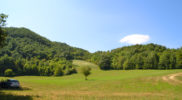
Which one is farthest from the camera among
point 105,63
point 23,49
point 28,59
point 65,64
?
point 23,49

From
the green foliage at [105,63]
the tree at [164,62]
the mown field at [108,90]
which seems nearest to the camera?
the mown field at [108,90]

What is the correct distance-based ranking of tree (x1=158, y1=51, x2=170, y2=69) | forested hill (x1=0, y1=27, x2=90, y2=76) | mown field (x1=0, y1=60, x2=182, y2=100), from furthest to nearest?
forested hill (x1=0, y1=27, x2=90, y2=76) < tree (x1=158, y1=51, x2=170, y2=69) < mown field (x1=0, y1=60, x2=182, y2=100)

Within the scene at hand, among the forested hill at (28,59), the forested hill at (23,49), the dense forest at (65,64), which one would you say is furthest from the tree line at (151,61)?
the forested hill at (23,49)

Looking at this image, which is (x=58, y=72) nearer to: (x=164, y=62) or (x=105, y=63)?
(x=105, y=63)

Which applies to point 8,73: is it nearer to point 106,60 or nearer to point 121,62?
point 106,60

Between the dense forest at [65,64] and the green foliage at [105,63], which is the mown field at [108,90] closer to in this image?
the dense forest at [65,64]

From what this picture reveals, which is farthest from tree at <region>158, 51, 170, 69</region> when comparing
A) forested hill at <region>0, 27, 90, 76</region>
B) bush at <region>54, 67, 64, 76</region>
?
bush at <region>54, 67, 64, 76</region>

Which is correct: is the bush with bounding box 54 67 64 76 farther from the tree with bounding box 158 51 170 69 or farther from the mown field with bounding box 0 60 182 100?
the tree with bounding box 158 51 170 69

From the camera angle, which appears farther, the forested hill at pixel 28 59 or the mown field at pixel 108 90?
the forested hill at pixel 28 59

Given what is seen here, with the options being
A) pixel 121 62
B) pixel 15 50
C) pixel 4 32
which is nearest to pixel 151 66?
pixel 121 62

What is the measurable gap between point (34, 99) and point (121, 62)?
366 feet

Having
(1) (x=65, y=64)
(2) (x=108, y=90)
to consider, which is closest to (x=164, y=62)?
(1) (x=65, y=64)

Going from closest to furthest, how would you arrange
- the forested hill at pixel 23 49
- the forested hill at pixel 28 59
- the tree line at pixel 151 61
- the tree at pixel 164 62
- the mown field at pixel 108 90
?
the mown field at pixel 108 90 < the tree line at pixel 151 61 < the tree at pixel 164 62 < the forested hill at pixel 28 59 < the forested hill at pixel 23 49

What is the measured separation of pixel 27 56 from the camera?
149 m
